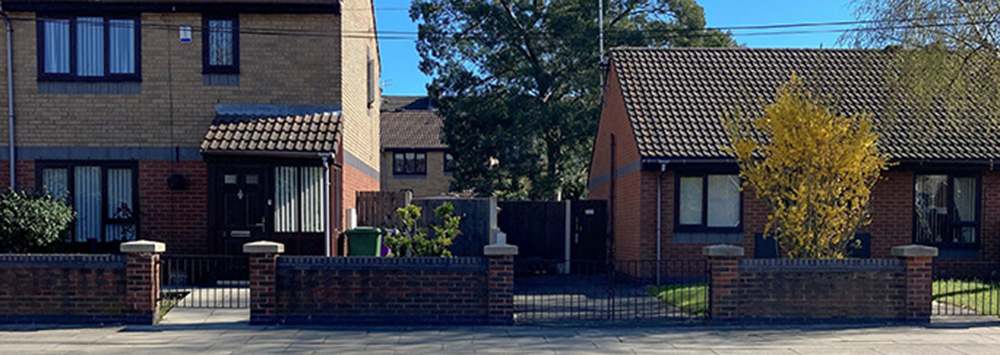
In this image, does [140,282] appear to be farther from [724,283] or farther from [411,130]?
[411,130]

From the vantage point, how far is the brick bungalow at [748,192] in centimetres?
1672

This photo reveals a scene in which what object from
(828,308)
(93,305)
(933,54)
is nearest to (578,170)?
(933,54)

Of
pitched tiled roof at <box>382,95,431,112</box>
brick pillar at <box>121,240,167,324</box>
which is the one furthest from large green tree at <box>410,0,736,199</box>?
pitched tiled roof at <box>382,95,431,112</box>

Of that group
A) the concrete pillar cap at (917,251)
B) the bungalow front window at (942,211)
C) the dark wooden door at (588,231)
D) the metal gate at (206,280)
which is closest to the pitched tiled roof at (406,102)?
the dark wooden door at (588,231)

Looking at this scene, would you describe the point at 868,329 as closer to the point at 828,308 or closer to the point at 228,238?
the point at 828,308

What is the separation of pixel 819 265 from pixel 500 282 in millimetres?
4677

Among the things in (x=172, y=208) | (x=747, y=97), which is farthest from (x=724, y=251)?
(x=172, y=208)

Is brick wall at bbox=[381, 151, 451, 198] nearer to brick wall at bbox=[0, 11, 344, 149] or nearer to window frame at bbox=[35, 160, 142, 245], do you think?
brick wall at bbox=[0, 11, 344, 149]

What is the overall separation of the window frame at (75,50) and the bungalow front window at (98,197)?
1.74 m

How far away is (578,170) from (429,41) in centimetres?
811

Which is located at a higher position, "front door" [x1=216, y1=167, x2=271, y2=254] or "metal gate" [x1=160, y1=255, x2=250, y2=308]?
"front door" [x1=216, y1=167, x2=271, y2=254]

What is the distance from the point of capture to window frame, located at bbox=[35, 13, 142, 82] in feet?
51.7

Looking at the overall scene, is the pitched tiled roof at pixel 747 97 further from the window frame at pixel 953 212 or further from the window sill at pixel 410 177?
the window sill at pixel 410 177

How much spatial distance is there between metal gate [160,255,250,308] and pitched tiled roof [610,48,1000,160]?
8.45 metres
